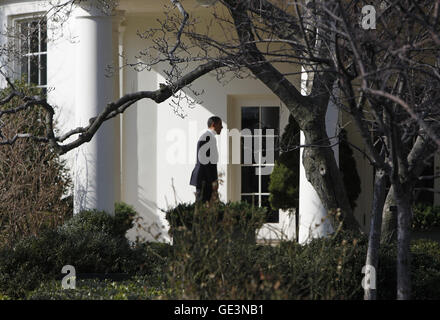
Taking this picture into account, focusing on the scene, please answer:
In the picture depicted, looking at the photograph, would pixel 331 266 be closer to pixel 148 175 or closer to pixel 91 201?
pixel 91 201

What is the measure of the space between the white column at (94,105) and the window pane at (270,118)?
335 cm

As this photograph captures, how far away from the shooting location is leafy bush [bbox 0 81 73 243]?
29.9 feet

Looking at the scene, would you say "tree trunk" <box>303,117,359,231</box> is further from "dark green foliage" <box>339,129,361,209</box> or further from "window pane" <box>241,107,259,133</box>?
"window pane" <box>241,107,259,133</box>

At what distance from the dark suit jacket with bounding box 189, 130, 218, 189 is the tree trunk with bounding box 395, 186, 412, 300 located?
16.1 feet

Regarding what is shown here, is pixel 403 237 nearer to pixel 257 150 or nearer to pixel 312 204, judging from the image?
pixel 312 204

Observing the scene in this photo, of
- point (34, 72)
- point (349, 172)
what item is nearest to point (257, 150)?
point (349, 172)

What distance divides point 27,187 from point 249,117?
13.7ft

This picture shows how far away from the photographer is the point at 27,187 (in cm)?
966

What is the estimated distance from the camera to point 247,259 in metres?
5.64

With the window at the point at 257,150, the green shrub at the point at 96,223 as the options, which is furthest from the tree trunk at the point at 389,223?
the window at the point at 257,150

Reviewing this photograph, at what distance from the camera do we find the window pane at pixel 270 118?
12133 millimetres

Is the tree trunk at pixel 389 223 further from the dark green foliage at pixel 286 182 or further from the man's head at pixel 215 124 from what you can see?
the dark green foliage at pixel 286 182
